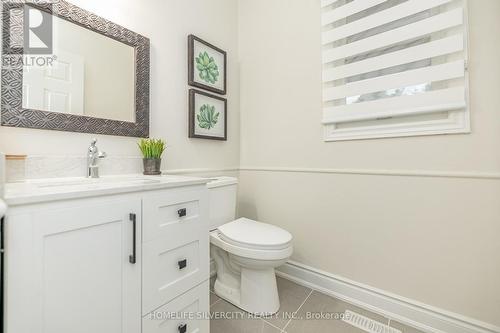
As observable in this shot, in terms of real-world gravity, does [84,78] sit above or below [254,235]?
above

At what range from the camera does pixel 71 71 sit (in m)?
1.15

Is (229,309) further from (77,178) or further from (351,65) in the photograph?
(351,65)

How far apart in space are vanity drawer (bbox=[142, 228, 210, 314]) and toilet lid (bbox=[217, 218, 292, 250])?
0.28 metres

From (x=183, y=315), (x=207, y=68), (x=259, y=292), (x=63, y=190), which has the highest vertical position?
(x=207, y=68)

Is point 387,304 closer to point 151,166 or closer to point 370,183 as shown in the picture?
point 370,183

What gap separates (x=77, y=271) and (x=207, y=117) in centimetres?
129

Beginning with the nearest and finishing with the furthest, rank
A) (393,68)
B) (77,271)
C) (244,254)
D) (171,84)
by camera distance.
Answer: (77,271) → (244,254) → (393,68) → (171,84)

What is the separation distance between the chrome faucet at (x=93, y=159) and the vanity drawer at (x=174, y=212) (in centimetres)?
44

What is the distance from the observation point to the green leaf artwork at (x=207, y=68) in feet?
5.69

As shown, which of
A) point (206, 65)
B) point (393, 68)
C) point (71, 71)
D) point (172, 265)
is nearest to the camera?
point (172, 265)

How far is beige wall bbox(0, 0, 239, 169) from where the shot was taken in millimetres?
1091

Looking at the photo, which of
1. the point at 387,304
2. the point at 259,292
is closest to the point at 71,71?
the point at 259,292

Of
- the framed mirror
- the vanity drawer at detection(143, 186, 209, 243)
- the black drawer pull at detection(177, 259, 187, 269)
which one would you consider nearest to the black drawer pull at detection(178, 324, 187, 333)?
the black drawer pull at detection(177, 259, 187, 269)

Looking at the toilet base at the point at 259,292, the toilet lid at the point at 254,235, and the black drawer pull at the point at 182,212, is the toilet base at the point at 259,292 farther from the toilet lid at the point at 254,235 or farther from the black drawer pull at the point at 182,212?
the black drawer pull at the point at 182,212
